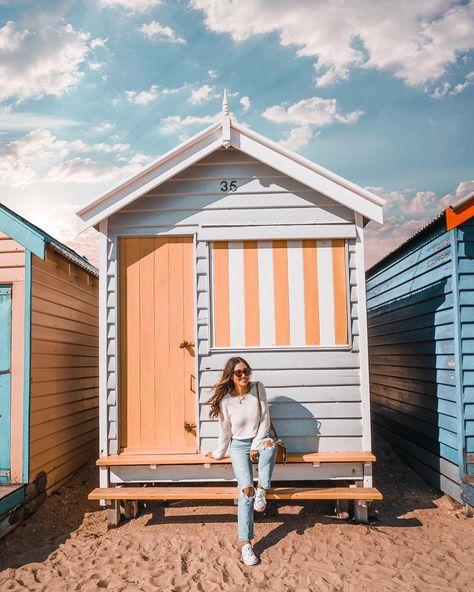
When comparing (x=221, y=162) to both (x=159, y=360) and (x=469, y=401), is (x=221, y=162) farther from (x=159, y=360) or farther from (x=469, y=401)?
(x=469, y=401)

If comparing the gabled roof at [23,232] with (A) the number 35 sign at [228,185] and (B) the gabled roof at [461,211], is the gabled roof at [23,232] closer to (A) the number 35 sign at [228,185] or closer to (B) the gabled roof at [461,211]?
(A) the number 35 sign at [228,185]

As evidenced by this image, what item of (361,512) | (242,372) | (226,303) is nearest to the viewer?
(242,372)

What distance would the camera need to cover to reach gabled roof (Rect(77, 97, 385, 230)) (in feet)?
18.9

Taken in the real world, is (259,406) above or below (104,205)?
below

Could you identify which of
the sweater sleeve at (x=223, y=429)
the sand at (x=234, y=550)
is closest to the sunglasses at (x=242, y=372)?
the sweater sleeve at (x=223, y=429)

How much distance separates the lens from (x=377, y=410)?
10.2 metres

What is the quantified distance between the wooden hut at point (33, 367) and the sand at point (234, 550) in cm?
45

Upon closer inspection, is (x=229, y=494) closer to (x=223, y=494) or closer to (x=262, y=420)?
(x=223, y=494)

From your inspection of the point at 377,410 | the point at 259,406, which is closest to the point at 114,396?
the point at 259,406

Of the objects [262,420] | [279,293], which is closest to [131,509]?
[262,420]

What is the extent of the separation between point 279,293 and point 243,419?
1.48 metres

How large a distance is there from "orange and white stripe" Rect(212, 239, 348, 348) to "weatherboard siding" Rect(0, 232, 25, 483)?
235cm

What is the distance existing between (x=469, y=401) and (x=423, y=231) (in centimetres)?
230

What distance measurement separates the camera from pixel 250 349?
5848 mm
